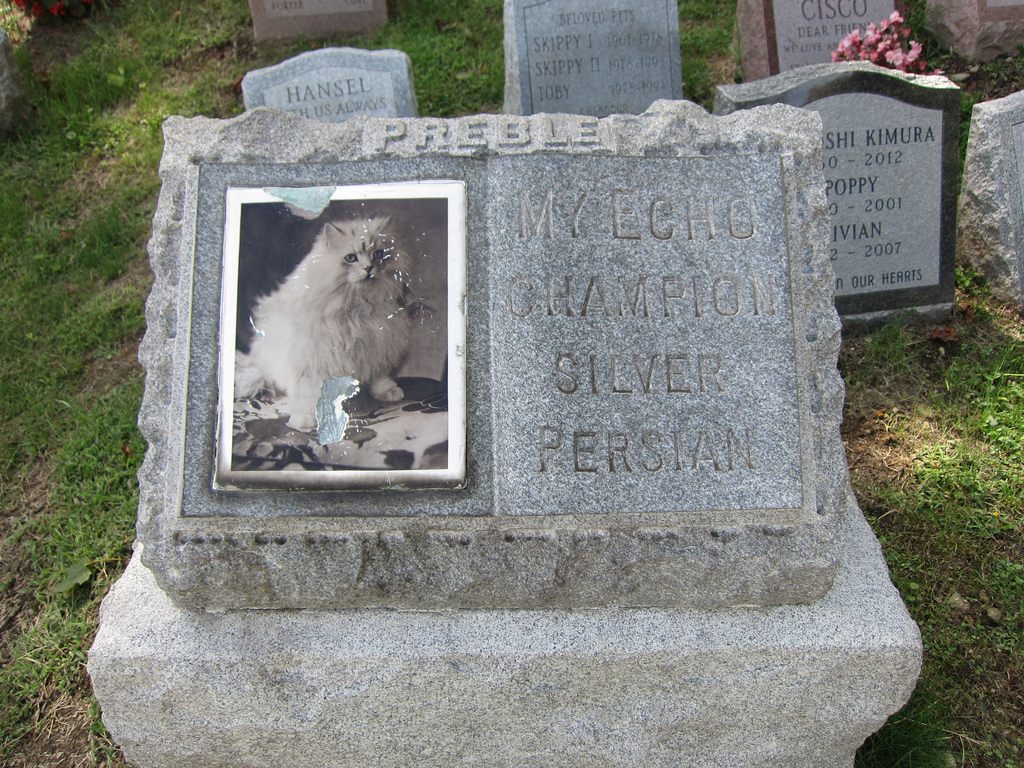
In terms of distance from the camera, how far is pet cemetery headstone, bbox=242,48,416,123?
14.4 ft

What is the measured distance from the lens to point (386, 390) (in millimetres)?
2088

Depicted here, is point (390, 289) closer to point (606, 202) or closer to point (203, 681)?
point (606, 202)

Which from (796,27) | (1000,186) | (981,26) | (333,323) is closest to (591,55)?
(796,27)

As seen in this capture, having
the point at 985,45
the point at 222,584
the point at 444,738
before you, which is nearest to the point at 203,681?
the point at 222,584

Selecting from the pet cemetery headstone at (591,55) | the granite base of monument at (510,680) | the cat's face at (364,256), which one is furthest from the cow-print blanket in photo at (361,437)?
the pet cemetery headstone at (591,55)

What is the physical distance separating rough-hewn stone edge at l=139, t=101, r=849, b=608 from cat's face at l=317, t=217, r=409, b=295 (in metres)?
0.21

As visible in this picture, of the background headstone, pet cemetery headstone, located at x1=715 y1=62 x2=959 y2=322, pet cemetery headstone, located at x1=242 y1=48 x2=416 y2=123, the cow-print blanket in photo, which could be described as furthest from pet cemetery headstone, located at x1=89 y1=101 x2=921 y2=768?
the background headstone

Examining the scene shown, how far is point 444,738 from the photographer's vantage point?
223cm

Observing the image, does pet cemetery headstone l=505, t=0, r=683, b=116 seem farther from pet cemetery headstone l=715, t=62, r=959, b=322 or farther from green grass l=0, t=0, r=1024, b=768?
pet cemetery headstone l=715, t=62, r=959, b=322

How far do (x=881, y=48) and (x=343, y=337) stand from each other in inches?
154

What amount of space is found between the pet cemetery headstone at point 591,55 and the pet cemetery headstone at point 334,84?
666mm

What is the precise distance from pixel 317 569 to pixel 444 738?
0.58 metres

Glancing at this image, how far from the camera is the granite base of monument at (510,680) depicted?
2.08 meters

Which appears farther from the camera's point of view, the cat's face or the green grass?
the green grass
